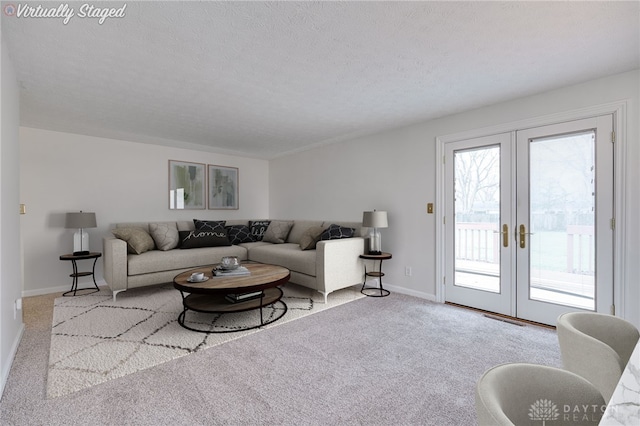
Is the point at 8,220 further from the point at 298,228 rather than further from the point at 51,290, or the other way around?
the point at 298,228

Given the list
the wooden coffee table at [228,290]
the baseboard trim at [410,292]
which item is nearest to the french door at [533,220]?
the baseboard trim at [410,292]

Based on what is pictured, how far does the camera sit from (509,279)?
3.13 m

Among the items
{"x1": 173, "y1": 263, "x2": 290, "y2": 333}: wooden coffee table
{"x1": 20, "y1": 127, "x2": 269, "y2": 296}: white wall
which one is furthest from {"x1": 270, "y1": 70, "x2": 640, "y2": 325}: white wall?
{"x1": 20, "y1": 127, "x2": 269, "y2": 296}: white wall

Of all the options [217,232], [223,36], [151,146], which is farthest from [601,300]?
[151,146]

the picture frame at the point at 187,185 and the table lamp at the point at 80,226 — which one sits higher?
the picture frame at the point at 187,185

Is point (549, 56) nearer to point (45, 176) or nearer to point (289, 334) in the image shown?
point (289, 334)

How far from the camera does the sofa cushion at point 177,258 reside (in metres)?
3.74

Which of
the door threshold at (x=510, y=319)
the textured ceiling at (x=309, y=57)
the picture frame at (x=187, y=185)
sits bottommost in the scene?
the door threshold at (x=510, y=319)

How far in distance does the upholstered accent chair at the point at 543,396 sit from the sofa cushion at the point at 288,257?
2.93m

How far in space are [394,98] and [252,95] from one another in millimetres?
1441

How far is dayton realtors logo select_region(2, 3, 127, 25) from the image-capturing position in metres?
1.68

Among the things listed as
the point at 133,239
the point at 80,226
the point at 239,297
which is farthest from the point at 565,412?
the point at 80,226

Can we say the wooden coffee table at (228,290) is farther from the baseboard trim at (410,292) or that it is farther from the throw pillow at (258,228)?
the throw pillow at (258,228)

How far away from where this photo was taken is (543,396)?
86cm
